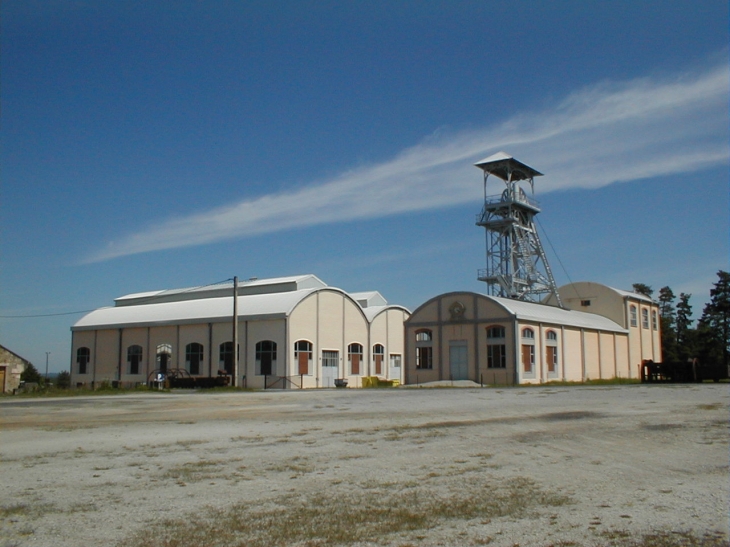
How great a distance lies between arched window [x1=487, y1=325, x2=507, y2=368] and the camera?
45.9 metres

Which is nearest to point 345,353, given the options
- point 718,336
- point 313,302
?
point 313,302

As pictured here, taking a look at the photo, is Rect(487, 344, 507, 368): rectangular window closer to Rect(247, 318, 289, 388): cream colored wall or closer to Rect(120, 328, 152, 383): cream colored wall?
Rect(247, 318, 289, 388): cream colored wall

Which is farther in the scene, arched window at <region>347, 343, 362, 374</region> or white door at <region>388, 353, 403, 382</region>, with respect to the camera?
white door at <region>388, 353, 403, 382</region>

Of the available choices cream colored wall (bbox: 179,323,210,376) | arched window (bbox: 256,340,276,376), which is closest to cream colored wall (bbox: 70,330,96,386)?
cream colored wall (bbox: 179,323,210,376)

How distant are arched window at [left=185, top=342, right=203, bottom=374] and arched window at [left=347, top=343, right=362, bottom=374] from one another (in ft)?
36.3

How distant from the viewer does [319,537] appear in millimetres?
6785

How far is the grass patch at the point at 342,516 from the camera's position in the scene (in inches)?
266

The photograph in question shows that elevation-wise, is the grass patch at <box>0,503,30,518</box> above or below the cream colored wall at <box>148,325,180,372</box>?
below

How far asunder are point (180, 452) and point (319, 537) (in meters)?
6.04

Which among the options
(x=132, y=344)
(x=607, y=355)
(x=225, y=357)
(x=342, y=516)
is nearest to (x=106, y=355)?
(x=132, y=344)

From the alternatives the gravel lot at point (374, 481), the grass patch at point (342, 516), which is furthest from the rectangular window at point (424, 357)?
the grass patch at point (342, 516)

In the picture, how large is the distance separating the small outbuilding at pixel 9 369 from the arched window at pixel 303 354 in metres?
20.0

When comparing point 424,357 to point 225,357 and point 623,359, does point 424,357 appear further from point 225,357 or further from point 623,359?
point 623,359

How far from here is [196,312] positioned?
176 ft
